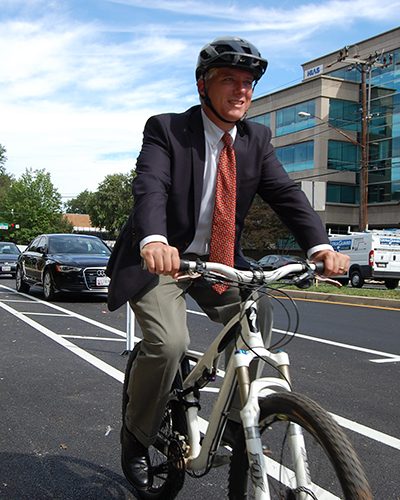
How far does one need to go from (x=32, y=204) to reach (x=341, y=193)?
50.8 meters

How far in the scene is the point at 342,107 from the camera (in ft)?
150

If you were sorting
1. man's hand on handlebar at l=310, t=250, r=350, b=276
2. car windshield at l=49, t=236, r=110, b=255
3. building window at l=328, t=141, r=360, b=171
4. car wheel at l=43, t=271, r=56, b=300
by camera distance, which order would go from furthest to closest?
building window at l=328, t=141, r=360, b=171, car windshield at l=49, t=236, r=110, b=255, car wheel at l=43, t=271, r=56, b=300, man's hand on handlebar at l=310, t=250, r=350, b=276

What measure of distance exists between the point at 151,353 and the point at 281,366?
2.16 ft

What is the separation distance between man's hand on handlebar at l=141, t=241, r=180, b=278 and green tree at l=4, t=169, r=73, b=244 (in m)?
83.2

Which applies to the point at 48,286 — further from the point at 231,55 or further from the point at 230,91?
the point at 231,55

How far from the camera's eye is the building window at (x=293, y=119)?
4703 cm

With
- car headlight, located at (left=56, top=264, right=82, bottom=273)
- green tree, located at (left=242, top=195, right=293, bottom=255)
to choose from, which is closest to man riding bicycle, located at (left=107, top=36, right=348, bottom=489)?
car headlight, located at (left=56, top=264, right=82, bottom=273)

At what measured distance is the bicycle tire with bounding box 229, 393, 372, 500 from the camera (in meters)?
A: 1.61

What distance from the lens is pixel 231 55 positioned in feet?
7.91

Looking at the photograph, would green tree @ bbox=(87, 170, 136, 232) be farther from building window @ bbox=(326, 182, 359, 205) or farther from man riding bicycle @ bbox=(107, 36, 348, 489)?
man riding bicycle @ bbox=(107, 36, 348, 489)

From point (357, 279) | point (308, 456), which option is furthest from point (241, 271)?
point (357, 279)

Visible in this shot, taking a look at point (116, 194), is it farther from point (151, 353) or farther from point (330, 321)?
point (151, 353)

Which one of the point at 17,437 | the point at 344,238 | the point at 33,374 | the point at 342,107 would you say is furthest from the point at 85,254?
the point at 342,107

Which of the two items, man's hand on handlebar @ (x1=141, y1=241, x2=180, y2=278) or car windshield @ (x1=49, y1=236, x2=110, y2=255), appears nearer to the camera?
man's hand on handlebar @ (x1=141, y1=241, x2=180, y2=278)
